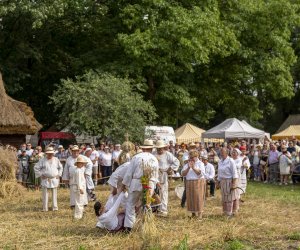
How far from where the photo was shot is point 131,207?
36.0 ft

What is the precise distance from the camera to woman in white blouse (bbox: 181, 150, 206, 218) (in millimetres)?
13297

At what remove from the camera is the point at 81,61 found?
31.0 metres

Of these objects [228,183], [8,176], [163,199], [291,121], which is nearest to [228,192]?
[228,183]

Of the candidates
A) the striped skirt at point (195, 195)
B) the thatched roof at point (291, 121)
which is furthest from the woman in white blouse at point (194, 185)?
the thatched roof at point (291, 121)

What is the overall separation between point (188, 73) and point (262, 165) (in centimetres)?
991

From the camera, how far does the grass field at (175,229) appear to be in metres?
10.1

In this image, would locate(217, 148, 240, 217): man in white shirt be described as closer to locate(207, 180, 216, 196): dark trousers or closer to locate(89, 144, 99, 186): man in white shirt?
locate(207, 180, 216, 196): dark trousers

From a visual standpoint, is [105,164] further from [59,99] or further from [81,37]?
[81,37]

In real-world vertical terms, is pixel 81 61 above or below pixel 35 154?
above

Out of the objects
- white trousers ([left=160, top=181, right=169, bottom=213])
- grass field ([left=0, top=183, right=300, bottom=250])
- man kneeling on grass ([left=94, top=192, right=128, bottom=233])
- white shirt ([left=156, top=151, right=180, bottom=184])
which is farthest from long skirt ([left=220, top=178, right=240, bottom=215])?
man kneeling on grass ([left=94, top=192, right=128, bottom=233])

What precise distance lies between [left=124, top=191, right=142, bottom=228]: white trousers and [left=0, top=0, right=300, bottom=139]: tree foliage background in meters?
15.5

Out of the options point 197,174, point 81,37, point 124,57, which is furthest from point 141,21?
point 197,174

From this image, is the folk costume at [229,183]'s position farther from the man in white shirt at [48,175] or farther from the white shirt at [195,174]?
the man in white shirt at [48,175]

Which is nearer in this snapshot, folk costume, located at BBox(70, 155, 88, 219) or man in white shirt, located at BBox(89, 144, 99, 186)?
folk costume, located at BBox(70, 155, 88, 219)
